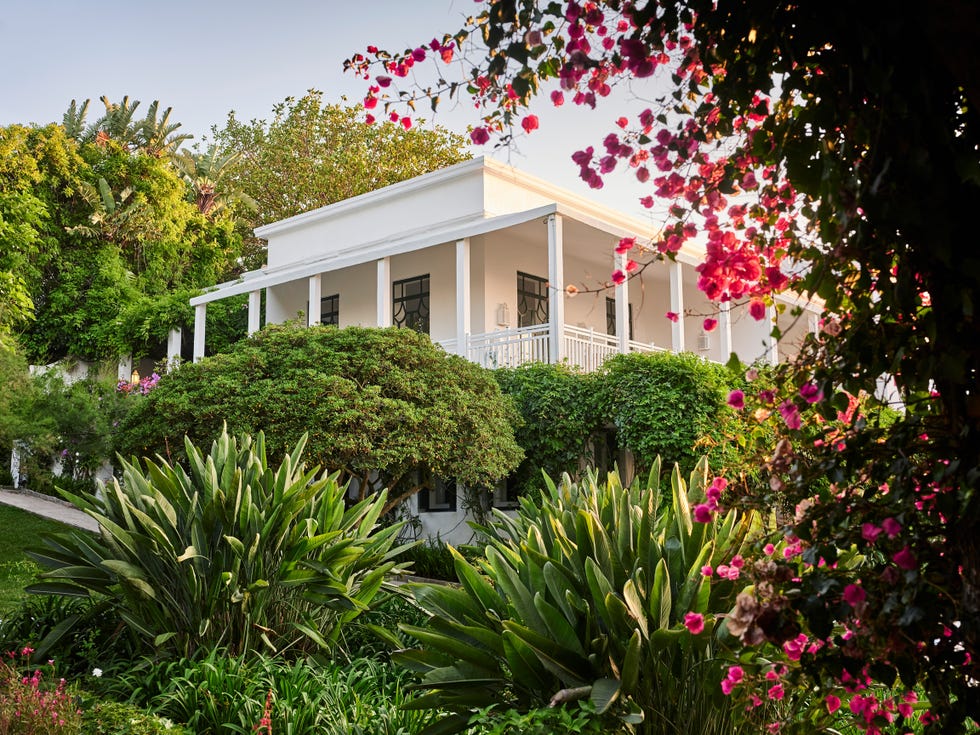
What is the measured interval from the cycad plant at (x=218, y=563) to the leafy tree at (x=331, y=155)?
24511 millimetres

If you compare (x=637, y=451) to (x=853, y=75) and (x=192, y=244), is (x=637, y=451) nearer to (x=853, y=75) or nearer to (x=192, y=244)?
(x=853, y=75)

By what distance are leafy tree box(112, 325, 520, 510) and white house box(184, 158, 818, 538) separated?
2.73 m

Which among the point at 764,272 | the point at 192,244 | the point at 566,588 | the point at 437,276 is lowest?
the point at 566,588

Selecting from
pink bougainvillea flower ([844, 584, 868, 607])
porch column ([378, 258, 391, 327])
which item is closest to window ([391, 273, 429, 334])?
porch column ([378, 258, 391, 327])

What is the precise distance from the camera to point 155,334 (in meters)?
26.5

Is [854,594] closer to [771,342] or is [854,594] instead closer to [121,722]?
[121,722]

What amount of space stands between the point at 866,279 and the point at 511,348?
43.3 ft

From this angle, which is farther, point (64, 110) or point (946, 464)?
point (64, 110)

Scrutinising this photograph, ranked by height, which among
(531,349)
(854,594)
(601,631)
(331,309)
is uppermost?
(331,309)

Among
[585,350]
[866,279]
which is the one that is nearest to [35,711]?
[866,279]

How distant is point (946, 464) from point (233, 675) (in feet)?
15.0

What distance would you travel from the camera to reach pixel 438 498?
56.1 ft

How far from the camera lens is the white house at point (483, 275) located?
53.0 feet

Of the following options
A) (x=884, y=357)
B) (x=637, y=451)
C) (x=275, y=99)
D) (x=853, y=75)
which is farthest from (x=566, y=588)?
(x=275, y=99)
